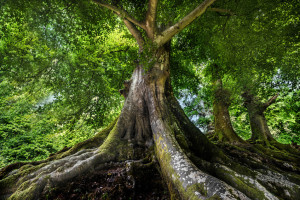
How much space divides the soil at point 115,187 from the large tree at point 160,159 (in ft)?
0.45

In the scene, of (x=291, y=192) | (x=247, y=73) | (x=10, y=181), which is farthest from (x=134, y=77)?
(x=247, y=73)

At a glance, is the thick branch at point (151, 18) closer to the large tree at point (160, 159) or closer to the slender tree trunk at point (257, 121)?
the large tree at point (160, 159)

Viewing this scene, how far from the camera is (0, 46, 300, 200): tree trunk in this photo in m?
1.68

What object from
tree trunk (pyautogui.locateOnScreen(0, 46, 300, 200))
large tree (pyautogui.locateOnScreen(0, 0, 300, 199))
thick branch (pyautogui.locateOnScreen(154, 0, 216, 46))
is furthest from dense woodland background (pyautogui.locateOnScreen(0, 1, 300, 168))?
tree trunk (pyautogui.locateOnScreen(0, 46, 300, 200))

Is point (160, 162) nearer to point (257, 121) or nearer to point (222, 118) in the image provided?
point (222, 118)

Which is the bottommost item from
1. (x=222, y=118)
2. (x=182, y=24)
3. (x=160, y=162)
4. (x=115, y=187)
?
(x=115, y=187)

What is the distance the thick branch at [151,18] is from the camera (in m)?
3.45

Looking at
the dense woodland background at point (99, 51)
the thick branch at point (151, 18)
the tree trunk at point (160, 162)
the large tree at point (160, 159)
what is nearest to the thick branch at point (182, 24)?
the large tree at point (160, 159)

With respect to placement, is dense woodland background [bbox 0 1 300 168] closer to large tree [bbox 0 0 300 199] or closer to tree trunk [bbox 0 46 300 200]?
large tree [bbox 0 0 300 199]

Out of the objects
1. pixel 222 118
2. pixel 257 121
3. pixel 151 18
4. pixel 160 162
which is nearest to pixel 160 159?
pixel 160 162

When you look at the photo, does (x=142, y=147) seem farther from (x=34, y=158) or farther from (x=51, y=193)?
(x=34, y=158)

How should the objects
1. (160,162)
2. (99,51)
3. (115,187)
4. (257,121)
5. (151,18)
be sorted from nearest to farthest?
(115,187) < (160,162) < (151,18) < (257,121) < (99,51)

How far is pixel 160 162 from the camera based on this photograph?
2.34 meters

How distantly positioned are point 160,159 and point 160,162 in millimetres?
50
